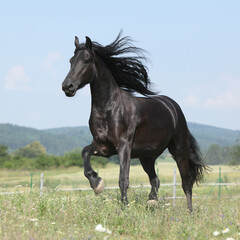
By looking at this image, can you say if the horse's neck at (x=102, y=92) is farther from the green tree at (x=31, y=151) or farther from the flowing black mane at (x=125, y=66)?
the green tree at (x=31, y=151)

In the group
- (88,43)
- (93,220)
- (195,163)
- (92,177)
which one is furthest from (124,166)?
(195,163)

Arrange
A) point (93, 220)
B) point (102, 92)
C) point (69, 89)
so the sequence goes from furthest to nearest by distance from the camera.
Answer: point (102, 92) < point (69, 89) < point (93, 220)

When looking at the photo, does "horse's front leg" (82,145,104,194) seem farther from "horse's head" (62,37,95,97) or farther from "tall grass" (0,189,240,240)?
"horse's head" (62,37,95,97)

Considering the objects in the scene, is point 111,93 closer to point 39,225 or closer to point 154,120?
point 154,120

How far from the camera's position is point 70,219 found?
5961mm

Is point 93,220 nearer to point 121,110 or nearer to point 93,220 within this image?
point 93,220

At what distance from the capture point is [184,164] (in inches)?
347

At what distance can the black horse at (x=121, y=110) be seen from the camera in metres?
6.73

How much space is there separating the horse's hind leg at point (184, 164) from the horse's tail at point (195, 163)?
18 centimetres

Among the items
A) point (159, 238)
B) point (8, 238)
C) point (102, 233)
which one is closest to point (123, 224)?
point (159, 238)

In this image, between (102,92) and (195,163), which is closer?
(102,92)

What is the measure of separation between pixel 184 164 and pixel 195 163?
0.40 meters

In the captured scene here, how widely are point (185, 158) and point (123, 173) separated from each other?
249cm

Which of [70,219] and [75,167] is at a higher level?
[70,219]
